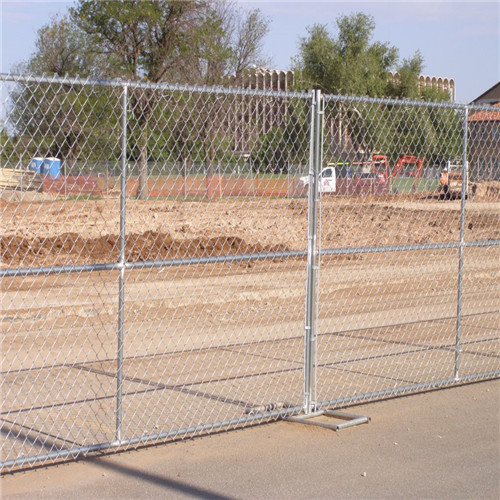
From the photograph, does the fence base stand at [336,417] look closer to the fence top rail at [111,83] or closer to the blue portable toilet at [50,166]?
the fence top rail at [111,83]

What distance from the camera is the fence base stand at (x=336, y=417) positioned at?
21.2ft

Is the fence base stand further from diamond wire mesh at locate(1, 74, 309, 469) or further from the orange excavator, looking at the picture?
the orange excavator

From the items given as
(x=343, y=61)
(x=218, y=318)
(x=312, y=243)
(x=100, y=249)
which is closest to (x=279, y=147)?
(x=218, y=318)

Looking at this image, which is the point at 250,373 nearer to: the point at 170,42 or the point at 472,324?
the point at 472,324

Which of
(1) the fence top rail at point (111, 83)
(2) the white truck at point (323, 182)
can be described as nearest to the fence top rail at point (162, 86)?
(1) the fence top rail at point (111, 83)

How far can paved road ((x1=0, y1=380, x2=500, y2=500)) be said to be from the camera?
520 cm

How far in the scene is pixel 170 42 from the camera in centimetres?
3822

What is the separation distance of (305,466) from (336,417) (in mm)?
1202

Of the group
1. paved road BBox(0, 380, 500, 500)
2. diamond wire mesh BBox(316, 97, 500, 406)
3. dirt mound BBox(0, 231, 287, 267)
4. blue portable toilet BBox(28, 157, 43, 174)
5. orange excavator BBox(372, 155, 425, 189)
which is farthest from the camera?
dirt mound BBox(0, 231, 287, 267)

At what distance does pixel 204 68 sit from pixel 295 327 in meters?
32.5

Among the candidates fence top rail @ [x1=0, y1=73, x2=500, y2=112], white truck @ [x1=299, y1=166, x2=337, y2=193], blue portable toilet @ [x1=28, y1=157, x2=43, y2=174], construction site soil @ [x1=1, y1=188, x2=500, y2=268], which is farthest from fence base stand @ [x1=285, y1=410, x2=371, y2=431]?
construction site soil @ [x1=1, y1=188, x2=500, y2=268]

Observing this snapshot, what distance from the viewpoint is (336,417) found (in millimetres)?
6805

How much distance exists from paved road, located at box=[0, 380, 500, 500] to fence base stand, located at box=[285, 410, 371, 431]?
5 cm

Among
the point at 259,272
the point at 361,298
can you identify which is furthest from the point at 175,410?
the point at 259,272
